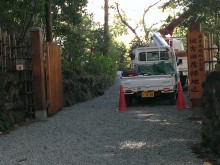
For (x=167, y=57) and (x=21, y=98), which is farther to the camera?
(x=167, y=57)

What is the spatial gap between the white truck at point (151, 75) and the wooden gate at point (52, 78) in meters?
2.34

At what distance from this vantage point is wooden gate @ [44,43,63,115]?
12453 millimetres

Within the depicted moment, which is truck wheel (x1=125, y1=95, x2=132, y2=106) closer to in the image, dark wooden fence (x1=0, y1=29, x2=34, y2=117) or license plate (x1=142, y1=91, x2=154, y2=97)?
license plate (x1=142, y1=91, x2=154, y2=97)

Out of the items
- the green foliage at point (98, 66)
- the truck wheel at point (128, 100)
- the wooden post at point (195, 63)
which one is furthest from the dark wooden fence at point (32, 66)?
the green foliage at point (98, 66)

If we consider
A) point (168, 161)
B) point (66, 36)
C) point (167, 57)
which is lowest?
point (168, 161)

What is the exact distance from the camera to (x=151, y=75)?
570 inches

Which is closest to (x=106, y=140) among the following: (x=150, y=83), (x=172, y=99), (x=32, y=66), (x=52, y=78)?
(x=32, y=66)

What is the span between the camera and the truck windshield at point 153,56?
1647 centimetres

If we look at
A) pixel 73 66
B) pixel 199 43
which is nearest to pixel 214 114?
pixel 199 43

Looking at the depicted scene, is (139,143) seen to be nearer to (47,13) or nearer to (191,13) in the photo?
(191,13)

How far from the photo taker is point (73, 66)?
20156 millimetres

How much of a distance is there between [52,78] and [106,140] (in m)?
5.12

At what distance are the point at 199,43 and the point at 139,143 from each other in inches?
172

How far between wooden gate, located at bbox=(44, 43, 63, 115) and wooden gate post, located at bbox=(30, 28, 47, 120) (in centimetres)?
51
